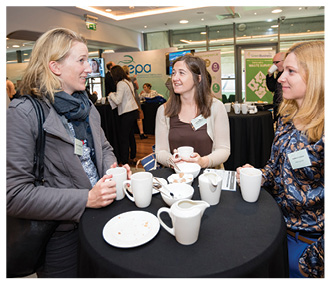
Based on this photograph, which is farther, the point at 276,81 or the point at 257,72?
the point at 257,72

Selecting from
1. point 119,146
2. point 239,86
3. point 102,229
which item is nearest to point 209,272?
point 102,229

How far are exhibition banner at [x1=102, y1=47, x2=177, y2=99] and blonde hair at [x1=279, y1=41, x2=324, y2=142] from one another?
7.71 meters

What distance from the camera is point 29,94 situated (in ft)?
3.96

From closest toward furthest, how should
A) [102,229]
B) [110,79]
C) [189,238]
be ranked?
1. [189,238]
2. [102,229]
3. [110,79]

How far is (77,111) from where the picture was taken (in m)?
1.31

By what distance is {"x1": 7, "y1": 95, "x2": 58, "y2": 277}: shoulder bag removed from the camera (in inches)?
40.8

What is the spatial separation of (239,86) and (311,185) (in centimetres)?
857

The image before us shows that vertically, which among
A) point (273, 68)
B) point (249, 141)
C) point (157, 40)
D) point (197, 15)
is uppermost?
point (197, 15)

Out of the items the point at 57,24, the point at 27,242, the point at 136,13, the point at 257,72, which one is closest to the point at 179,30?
the point at 136,13

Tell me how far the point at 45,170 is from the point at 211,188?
0.78m

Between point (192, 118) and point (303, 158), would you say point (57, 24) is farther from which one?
point (303, 158)

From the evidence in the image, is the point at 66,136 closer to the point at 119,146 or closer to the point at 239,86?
the point at 119,146

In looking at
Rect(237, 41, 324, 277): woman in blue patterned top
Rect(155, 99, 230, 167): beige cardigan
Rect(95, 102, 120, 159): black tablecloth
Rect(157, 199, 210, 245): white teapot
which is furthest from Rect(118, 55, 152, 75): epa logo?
Rect(157, 199, 210, 245): white teapot

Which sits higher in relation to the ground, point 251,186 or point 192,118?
point 192,118
